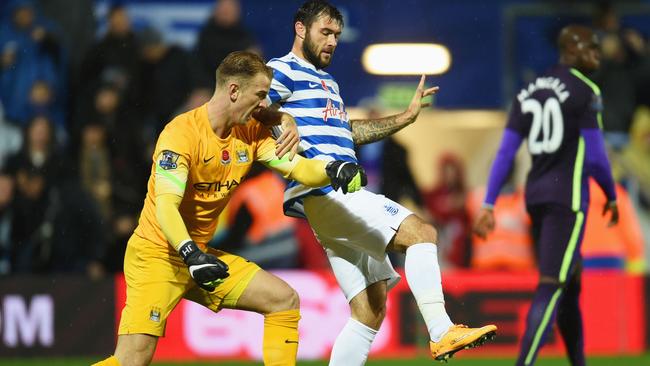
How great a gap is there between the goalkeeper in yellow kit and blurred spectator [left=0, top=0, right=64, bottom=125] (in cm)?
671

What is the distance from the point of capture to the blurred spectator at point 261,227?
11859 mm

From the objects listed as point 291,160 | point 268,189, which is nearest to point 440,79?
point 268,189

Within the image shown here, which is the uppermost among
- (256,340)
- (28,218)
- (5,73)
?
(5,73)

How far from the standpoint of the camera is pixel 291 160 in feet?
21.6

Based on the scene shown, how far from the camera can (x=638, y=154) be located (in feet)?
43.4

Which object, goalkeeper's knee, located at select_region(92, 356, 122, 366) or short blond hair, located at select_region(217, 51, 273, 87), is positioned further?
short blond hair, located at select_region(217, 51, 273, 87)

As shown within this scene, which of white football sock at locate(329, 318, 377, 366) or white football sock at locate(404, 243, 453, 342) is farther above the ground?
white football sock at locate(404, 243, 453, 342)

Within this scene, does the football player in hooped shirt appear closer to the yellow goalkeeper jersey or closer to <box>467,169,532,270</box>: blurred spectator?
the yellow goalkeeper jersey

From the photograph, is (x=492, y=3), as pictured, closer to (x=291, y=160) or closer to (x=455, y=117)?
(x=455, y=117)

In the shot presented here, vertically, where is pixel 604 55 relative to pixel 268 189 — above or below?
above

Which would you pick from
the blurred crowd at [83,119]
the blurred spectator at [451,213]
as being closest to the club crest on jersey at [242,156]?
the blurred crowd at [83,119]

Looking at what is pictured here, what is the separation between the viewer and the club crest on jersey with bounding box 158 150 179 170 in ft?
20.3

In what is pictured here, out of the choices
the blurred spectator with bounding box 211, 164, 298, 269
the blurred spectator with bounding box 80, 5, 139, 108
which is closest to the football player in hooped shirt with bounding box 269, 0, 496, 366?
the blurred spectator with bounding box 211, 164, 298, 269

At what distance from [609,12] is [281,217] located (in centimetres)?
386
